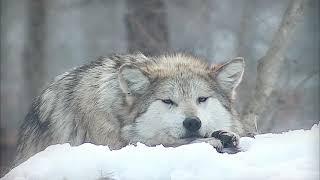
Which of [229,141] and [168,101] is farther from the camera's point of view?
[168,101]

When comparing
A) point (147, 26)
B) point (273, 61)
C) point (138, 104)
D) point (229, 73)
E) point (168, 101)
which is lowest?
point (147, 26)

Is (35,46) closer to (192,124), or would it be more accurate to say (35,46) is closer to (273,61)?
(273,61)

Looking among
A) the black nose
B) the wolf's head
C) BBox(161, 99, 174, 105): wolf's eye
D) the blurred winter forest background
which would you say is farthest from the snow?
the blurred winter forest background

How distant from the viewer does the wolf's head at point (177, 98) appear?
5367mm

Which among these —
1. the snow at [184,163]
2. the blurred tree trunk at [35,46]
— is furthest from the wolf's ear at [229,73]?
the blurred tree trunk at [35,46]

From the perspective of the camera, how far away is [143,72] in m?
5.70

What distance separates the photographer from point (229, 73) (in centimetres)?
590

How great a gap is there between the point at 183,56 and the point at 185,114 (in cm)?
100

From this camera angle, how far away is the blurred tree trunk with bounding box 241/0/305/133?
7.69m

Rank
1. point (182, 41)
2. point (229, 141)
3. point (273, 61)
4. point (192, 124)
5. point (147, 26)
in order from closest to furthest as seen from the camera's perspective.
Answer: point (229, 141) < point (192, 124) < point (273, 61) < point (147, 26) < point (182, 41)

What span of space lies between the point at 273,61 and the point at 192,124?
2.73m

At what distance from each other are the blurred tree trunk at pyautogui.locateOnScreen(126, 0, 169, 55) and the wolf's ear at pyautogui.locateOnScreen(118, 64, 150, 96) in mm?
3890

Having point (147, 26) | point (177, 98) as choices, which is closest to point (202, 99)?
point (177, 98)

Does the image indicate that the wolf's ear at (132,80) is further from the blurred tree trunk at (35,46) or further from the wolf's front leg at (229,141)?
the blurred tree trunk at (35,46)
